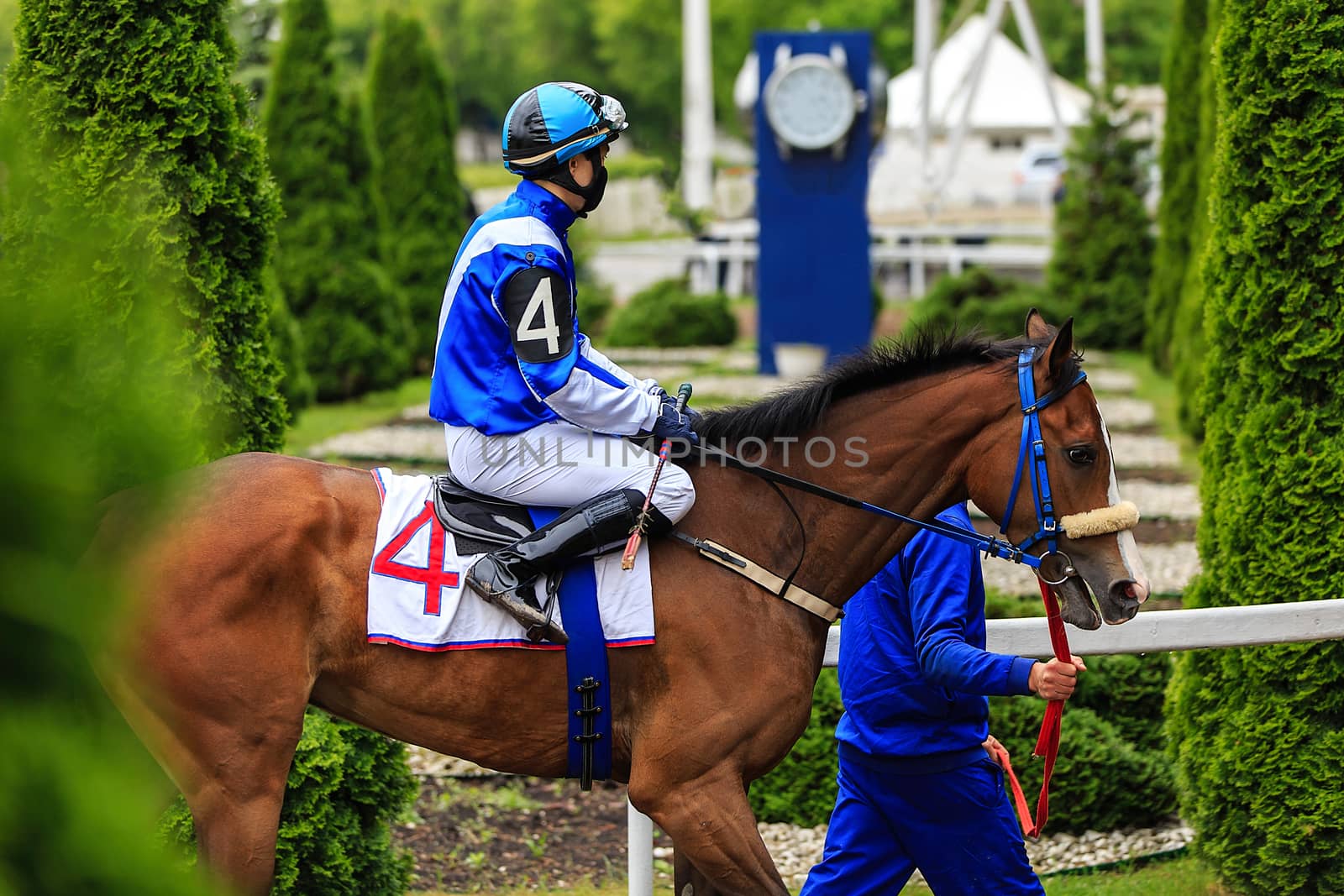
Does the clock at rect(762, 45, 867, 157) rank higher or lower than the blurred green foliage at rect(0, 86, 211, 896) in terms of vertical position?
higher

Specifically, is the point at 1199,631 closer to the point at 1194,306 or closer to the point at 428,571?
the point at 428,571

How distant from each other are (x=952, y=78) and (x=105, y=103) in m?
33.5

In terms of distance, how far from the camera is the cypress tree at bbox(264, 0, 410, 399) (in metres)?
16.2

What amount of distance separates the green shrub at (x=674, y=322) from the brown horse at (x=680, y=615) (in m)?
17.9

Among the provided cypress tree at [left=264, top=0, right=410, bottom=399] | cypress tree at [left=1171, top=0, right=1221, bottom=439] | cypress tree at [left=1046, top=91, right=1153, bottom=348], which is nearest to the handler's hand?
cypress tree at [left=1171, top=0, right=1221, bottom=439]

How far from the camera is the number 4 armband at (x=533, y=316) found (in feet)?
10.6

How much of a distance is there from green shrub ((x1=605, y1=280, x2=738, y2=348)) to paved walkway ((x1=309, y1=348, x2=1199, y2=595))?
2.02 feet

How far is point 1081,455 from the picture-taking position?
334 cm

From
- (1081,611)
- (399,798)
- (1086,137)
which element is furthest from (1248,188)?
(1086,137)

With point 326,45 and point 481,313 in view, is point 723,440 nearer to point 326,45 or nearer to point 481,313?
point 481,313

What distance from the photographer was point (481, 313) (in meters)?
3.31

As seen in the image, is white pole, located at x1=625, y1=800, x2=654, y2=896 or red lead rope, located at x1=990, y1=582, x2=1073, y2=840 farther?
white pole, located at x1=625, y1=800, x2=654, y2=896

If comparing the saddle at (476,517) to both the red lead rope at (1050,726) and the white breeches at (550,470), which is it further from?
the red lead rope at (1050,726)

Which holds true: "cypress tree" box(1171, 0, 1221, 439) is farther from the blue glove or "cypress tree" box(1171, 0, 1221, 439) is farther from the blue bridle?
the blue glove
